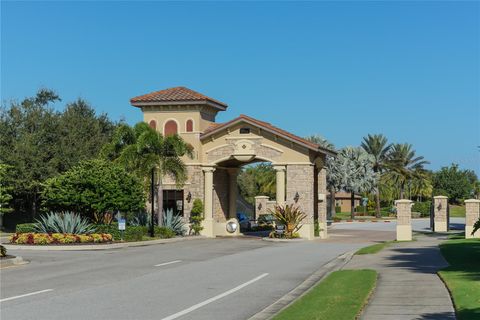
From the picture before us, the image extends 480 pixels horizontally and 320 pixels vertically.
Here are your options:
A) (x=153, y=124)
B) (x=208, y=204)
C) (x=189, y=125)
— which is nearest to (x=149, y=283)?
(x=208, y=204)

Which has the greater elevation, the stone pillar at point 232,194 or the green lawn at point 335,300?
the stone pillar at point 232,194

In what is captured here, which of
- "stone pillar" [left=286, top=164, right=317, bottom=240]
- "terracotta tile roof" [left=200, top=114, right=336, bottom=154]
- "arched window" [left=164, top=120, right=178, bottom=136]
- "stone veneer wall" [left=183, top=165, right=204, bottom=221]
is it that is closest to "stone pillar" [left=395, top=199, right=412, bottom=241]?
"stone pillar" [left=286, top=164, right=317, bottom=240]

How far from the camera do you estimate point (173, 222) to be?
134 feet

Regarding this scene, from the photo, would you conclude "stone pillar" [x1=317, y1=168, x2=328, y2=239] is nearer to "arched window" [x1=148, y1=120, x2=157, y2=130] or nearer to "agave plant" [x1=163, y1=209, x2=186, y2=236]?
"agave plant" [x1=163, y1=209, x2=186, y2=236]

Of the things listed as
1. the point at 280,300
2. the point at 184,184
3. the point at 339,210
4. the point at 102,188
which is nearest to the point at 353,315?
the point at 280,300

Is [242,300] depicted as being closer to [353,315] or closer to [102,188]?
[353,315]

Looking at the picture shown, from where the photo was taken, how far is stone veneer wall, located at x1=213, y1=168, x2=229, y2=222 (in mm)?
44906

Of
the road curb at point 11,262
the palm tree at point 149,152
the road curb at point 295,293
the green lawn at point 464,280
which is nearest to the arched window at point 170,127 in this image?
the palm tree at point 149,152

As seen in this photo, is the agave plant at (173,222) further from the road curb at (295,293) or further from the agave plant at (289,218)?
the road curb at (295,293)

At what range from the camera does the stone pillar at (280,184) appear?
41.8 meters

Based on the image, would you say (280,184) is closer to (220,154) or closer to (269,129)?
(269,129)

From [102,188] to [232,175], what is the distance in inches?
584

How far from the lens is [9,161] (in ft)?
142

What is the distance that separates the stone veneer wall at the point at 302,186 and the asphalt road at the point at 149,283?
13.5 meters
